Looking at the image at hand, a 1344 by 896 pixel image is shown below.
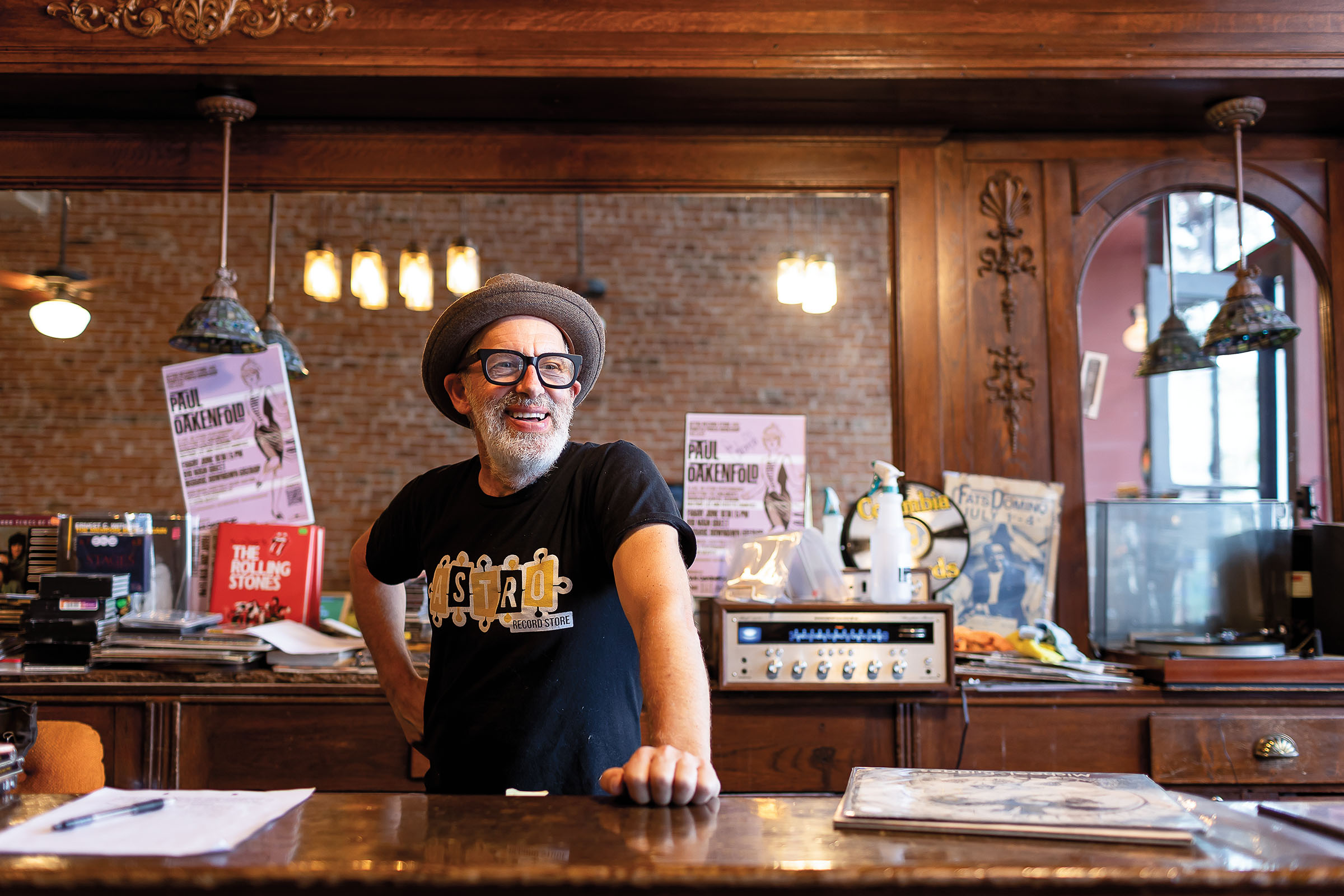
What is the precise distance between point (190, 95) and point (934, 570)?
2.55 metres

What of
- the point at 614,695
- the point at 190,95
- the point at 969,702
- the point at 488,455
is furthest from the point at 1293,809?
the point at 190,95

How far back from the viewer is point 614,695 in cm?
151

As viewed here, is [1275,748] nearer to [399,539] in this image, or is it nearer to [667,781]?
[667,781]

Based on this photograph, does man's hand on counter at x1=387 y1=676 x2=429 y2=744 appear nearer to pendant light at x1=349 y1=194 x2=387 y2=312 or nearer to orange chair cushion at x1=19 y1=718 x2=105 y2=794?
orange chair cushion at x1=19 y1=718 x2=105 y2=794

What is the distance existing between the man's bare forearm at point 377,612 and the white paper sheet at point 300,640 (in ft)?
2.13

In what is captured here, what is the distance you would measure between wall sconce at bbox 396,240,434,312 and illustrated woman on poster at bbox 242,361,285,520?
1864 mm

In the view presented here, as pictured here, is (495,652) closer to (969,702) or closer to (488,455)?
(488,455)

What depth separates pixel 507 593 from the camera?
1515 millimetres

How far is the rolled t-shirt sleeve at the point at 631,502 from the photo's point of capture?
142cm

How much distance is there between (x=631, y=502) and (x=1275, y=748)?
185 cm

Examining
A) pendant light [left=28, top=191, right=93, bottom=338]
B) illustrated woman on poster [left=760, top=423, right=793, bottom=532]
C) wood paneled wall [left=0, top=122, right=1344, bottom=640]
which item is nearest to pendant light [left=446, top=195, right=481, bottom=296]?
wood paneled wall [left=0, top=122, right=1344, bottom=640]

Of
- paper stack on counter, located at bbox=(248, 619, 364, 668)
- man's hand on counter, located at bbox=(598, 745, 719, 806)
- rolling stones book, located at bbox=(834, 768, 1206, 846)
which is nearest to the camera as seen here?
rolling stones book, located at bbox=(834, 768, 1206, 846)

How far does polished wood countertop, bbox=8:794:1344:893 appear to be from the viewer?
0.78 meters

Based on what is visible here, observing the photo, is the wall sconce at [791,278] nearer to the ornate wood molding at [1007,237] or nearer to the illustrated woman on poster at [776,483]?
the ornate wood molding at [1007,237]
